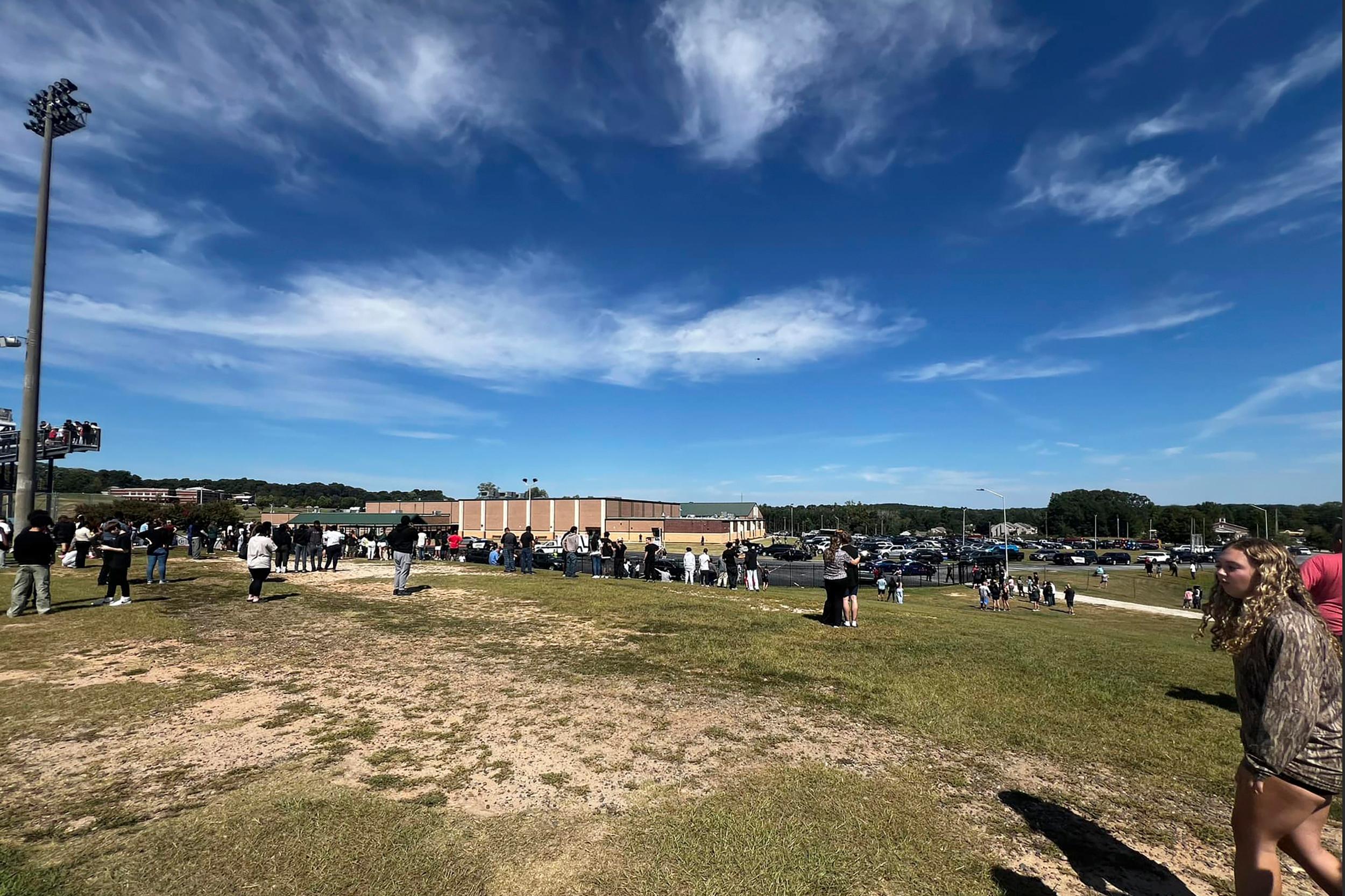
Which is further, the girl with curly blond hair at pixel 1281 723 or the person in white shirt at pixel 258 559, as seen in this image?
the person in white shirt at pixel 258 559

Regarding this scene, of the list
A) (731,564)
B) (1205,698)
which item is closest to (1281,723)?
(1205,698)

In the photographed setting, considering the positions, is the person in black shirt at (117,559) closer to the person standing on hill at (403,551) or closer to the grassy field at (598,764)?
the grassy field at (598,764)

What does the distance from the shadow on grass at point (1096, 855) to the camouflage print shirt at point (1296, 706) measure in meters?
1.16

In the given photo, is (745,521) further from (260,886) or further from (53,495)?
(260,886)

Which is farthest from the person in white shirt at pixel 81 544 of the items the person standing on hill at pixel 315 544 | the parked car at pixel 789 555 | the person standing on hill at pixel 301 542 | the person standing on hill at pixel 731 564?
the parked car at pixel 789 555

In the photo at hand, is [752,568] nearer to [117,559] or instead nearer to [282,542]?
[282,542]

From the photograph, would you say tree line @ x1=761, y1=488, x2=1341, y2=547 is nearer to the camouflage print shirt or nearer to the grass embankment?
the grass embankment

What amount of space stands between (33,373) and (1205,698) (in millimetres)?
26478

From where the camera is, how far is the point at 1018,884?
10.4 feet

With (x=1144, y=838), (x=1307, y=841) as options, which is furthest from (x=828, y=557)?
(x=1307, y=841)

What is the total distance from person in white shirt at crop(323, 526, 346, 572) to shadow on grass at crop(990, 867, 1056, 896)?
20364 millimetres

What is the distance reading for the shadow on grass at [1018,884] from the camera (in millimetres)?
3093

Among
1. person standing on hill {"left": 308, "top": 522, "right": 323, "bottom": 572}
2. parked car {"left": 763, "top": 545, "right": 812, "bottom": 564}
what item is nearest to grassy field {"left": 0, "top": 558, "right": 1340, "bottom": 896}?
person standing on hill {"left": 308, "top": 522, "right": 323, "bottom": 572}

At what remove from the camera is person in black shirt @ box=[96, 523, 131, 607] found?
11047 mm
